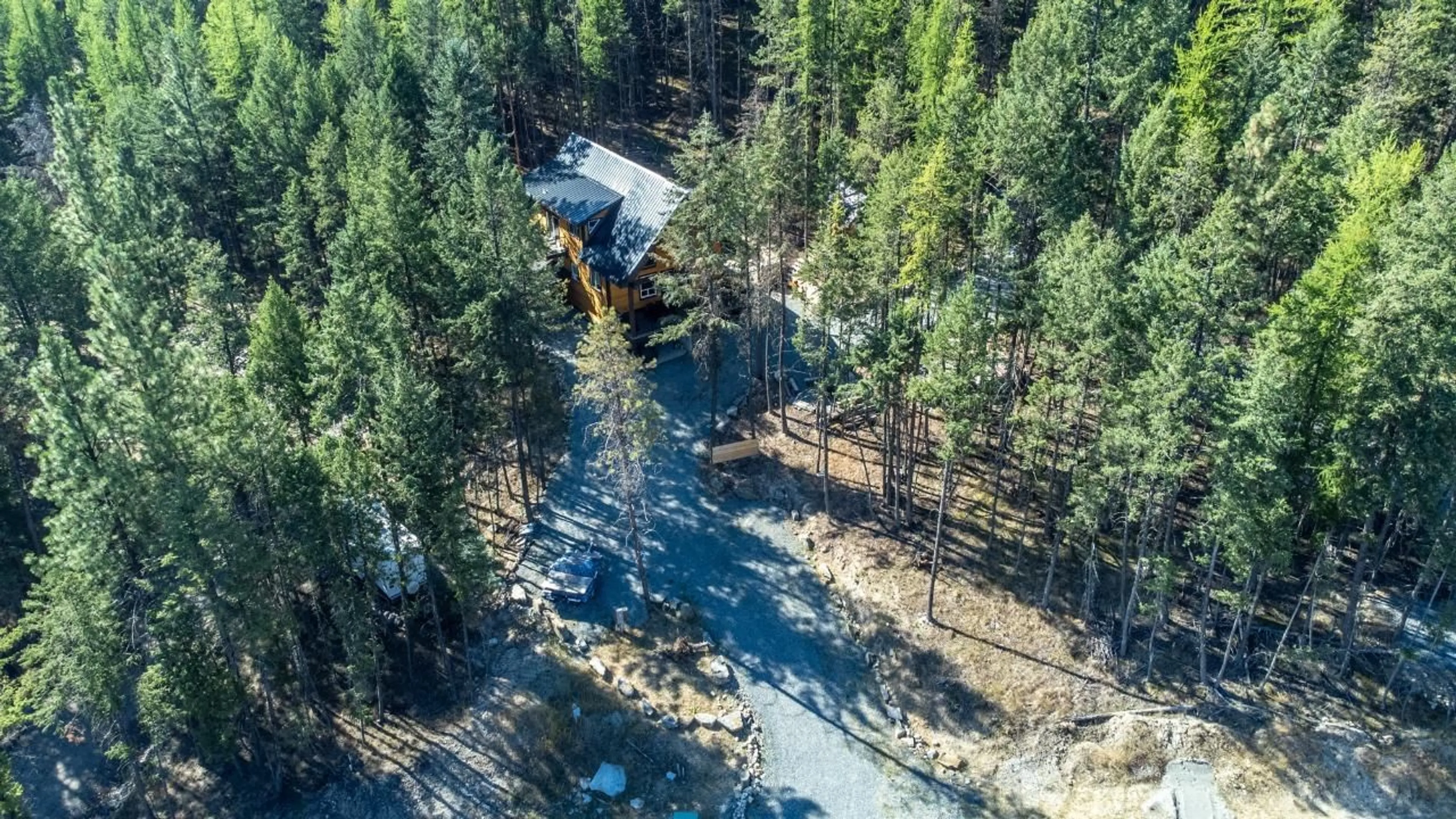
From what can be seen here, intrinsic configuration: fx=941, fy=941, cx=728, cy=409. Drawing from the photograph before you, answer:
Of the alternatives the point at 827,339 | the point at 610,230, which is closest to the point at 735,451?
the point at 827,339

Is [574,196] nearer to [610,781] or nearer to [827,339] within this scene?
[827,339]

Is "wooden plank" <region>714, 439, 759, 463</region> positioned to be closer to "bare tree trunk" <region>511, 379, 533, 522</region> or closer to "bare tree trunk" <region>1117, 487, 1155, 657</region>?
"bare tree trunk" <region>511, 379, 533, 522</region>

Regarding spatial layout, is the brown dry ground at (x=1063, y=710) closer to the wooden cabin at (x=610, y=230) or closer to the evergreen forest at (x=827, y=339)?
the evergreen forest at (x=827, y=339)

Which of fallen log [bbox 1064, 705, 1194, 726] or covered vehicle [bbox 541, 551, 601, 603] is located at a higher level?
covered vehicle [bbox 541, 551, 601, 603]

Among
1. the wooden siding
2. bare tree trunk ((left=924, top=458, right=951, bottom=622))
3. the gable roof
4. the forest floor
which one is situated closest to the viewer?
the forest floor

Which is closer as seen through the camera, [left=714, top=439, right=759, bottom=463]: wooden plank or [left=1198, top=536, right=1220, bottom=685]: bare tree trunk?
[left=1198, top=536, right=1220, bottom=685]: bare tree trunk

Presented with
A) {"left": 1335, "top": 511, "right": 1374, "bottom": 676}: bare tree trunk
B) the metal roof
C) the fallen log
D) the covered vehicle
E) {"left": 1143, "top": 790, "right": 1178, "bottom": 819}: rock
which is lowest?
{"left": 1143, "top": 790, "right": 1178, "bottom": 819}: rock

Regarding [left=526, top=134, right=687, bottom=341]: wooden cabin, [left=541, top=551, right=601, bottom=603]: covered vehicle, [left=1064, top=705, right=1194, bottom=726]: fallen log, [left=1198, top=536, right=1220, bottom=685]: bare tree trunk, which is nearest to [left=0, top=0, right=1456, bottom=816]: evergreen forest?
[left=1198, top=536, right=1220, bottom=685]: bare tree trunk
